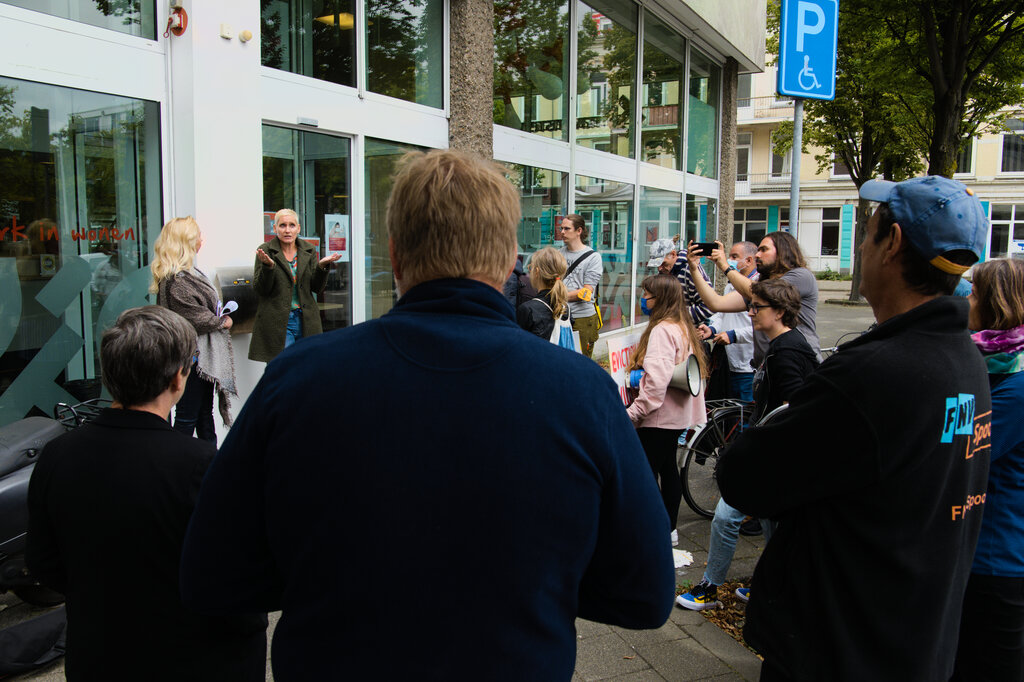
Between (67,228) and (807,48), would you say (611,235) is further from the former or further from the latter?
(67,228)

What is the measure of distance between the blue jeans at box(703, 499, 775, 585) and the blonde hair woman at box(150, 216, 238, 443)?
3.46 m

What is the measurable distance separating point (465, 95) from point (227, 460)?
22.4ft

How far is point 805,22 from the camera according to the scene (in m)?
5.61

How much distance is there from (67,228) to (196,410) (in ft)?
4.79

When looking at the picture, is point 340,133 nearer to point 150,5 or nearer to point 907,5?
point 150,5

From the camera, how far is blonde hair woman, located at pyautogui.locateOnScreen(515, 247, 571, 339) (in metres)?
5.61

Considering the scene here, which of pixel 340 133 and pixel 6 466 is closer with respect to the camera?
pixel 6 466

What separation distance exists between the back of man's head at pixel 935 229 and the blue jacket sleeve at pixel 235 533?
153cm

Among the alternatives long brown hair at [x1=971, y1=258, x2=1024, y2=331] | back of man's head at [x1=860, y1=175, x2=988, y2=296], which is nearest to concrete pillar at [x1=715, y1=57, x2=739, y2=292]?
long brown hair at [x1=971, y1=258, x2=1024, y2=331]

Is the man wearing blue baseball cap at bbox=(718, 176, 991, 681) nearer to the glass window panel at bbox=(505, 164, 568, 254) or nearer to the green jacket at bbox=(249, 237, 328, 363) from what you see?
the green jacket at bbox=(249, 237, 328, 363)

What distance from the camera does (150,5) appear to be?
529cm

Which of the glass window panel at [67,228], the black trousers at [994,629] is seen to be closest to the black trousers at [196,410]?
the glass window panel at [67,228]

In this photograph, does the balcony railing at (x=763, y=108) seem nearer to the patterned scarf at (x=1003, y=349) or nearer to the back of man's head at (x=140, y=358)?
the patterned scarf at (x=1003, y=349)

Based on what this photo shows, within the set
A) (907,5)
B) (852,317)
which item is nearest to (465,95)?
(907,5)
